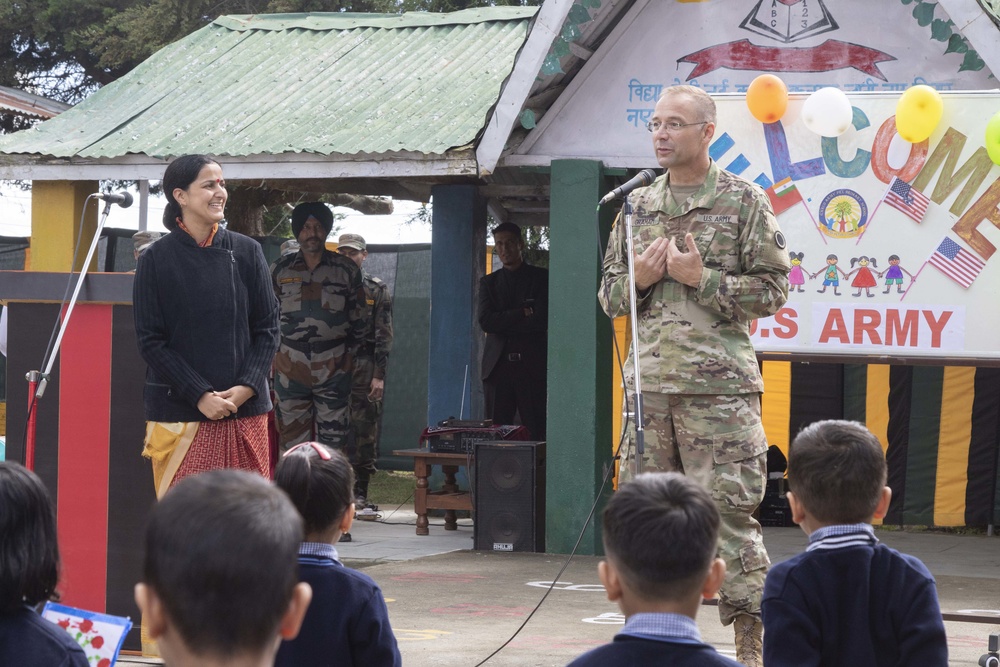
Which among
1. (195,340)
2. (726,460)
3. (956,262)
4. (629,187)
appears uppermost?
(629,187)

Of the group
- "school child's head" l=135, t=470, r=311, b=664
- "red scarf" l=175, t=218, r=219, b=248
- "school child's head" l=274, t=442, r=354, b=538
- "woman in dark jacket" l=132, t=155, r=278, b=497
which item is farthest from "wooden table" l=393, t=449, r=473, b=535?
"school child's head" l=135, t=470, r=311, b=664

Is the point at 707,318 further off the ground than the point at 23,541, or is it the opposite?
the point at 707,318

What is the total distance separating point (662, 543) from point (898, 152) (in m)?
4.67

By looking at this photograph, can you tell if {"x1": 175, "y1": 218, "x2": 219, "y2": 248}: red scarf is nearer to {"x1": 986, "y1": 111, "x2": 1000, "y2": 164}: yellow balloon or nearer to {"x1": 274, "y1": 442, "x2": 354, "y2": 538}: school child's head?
{"x1": 274, "y1": 442, "x2": 354, "y2": 538}: school child's head

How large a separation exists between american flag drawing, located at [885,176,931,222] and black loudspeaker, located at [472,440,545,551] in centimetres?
304

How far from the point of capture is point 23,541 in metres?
2.33

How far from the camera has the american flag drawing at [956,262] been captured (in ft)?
20.3

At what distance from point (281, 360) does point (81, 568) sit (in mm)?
4342

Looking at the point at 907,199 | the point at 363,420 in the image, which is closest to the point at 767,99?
the point at 907,199

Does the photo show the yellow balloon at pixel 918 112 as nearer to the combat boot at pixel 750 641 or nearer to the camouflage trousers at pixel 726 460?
the camouflage trousers at pixel 726 460

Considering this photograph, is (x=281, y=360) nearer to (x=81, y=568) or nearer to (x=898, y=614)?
(x=81, y=568)

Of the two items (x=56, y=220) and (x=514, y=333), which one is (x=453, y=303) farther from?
(x=56, y=220)

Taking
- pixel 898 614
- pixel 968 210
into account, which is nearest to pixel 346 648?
pixel 898 614

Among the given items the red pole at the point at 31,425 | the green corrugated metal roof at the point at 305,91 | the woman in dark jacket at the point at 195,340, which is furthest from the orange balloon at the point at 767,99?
the red pole at the point at 31,425
